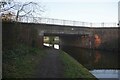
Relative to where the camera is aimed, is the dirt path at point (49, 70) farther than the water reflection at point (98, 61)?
No

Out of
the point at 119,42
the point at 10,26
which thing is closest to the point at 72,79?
the point at 10,26

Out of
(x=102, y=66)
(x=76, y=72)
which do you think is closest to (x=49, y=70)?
(x=76, y=72)

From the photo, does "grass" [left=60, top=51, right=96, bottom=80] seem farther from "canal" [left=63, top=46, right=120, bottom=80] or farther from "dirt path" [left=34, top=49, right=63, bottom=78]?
"canal" [left=63, top=46, right=120, bottom=80]

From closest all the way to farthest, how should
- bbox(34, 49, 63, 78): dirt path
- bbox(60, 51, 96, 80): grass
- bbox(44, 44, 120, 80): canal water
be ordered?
bbox(34, 49, 63, 78): dirt path < bbox(60, 51, 96, 80): grass < bbox(44, 44, 120, 80): canal water

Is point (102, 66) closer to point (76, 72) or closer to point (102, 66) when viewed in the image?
point (102, 66)

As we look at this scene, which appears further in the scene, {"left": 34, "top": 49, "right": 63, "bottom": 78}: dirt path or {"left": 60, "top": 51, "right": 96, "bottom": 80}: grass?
{"left": 60, "top": 51, "right": 96, "bottom": 80}: grass

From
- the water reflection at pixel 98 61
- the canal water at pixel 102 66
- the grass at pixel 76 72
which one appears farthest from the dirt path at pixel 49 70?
the water reflection at pixel 98 61

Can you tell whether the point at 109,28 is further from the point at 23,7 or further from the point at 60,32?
the point at 23,7

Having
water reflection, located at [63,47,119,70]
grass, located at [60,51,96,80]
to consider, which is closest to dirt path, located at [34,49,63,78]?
grass, located at [60,51,96,80]

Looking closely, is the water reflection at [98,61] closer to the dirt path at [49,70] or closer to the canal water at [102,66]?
the canal water at [102,66]

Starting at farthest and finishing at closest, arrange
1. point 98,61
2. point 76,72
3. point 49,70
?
point 98,61 < point 76,72 < point 49,70

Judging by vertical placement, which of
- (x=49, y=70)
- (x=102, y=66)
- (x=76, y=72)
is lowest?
(x=102, y=66)

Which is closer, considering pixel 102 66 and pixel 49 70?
pixel 49 70

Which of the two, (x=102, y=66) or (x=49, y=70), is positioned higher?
(x=49, y=70)
